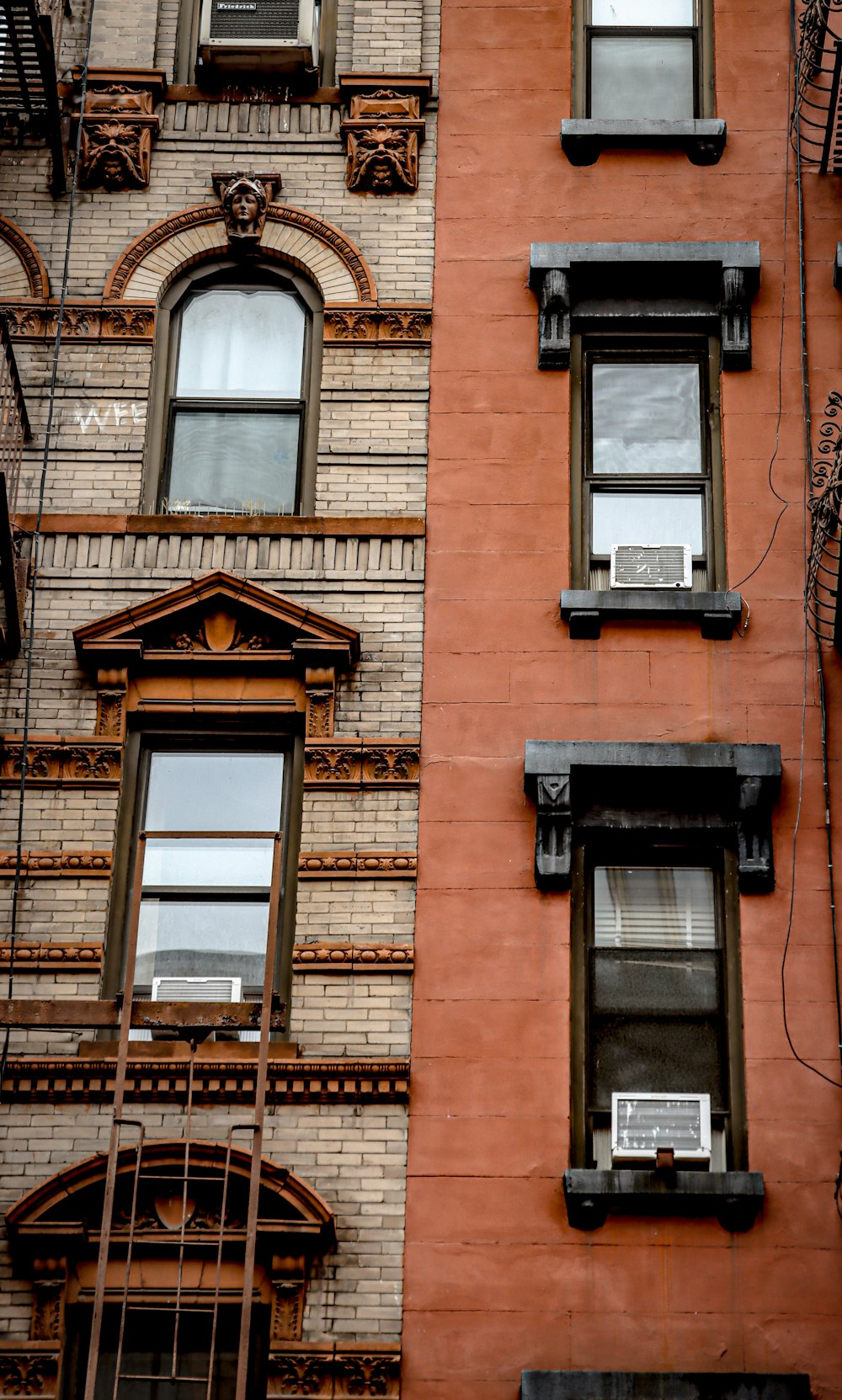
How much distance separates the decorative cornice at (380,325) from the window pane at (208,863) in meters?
3.57

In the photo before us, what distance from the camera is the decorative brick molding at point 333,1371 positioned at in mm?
10469

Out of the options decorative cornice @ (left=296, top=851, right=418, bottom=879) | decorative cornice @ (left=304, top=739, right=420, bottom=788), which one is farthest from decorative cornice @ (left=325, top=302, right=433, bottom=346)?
decorative cornice @ (left=296, top=851, right=418, bottom=879)

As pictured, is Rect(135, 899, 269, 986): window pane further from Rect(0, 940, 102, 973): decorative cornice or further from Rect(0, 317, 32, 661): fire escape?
Rect(0, 317, 32, 661): fire escape

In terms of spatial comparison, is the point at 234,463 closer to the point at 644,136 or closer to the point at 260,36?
the point at 260,36

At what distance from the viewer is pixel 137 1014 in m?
10.5

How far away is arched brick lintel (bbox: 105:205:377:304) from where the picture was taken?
13672 mm

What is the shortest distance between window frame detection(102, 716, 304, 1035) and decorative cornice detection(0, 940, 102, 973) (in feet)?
0.38

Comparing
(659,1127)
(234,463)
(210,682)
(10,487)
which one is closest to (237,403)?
(234,463)

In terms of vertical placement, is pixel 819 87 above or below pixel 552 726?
above

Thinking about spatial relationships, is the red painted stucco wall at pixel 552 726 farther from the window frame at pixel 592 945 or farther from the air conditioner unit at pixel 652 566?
the air conditioner unit at pixel 652 566

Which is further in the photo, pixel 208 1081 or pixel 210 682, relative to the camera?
pixel 210 682

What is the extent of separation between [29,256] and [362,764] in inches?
177

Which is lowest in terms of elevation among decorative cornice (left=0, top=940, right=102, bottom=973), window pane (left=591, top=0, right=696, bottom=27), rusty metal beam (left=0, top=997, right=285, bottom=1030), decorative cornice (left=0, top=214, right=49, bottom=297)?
rusty metal beam (left=0, top=997, right=285, bottom=1030)

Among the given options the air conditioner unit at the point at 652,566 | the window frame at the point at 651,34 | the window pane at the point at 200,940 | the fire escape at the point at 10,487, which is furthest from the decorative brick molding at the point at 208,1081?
the window frame at the point at 651,34
